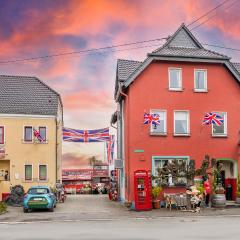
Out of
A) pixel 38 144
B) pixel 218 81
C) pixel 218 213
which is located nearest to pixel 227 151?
pixel 218 81

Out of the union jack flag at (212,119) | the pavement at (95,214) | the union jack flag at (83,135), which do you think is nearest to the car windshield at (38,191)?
the pavement at (95,214)

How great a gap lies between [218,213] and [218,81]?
1036 cm

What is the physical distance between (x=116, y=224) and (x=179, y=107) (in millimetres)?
13367

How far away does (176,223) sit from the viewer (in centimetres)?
2364

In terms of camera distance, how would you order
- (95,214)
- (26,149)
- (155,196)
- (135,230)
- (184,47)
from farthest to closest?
(26,149)
(184,47)
(155,196)
(95,214)
(135,230)

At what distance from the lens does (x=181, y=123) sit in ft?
114

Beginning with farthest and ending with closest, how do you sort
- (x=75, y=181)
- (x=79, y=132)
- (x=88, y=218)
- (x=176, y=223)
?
(x=75, y=181), (x=79, y=132), (x=88, y=218), (x=176, y=223)

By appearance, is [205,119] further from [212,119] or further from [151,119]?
[151,119]

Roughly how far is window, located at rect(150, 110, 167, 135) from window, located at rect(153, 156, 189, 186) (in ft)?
5.63

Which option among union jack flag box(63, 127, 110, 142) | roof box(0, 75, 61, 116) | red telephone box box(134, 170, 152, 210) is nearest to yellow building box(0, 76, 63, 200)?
roof box(0, 75, 61, 116)

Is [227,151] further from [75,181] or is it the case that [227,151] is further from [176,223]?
[75,181]

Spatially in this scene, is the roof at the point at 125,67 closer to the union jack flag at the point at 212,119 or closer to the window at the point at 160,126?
the window at the point at 160,126

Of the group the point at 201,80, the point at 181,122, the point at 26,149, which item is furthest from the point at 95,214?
the point at 26,149

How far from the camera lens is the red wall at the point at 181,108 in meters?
33.9
